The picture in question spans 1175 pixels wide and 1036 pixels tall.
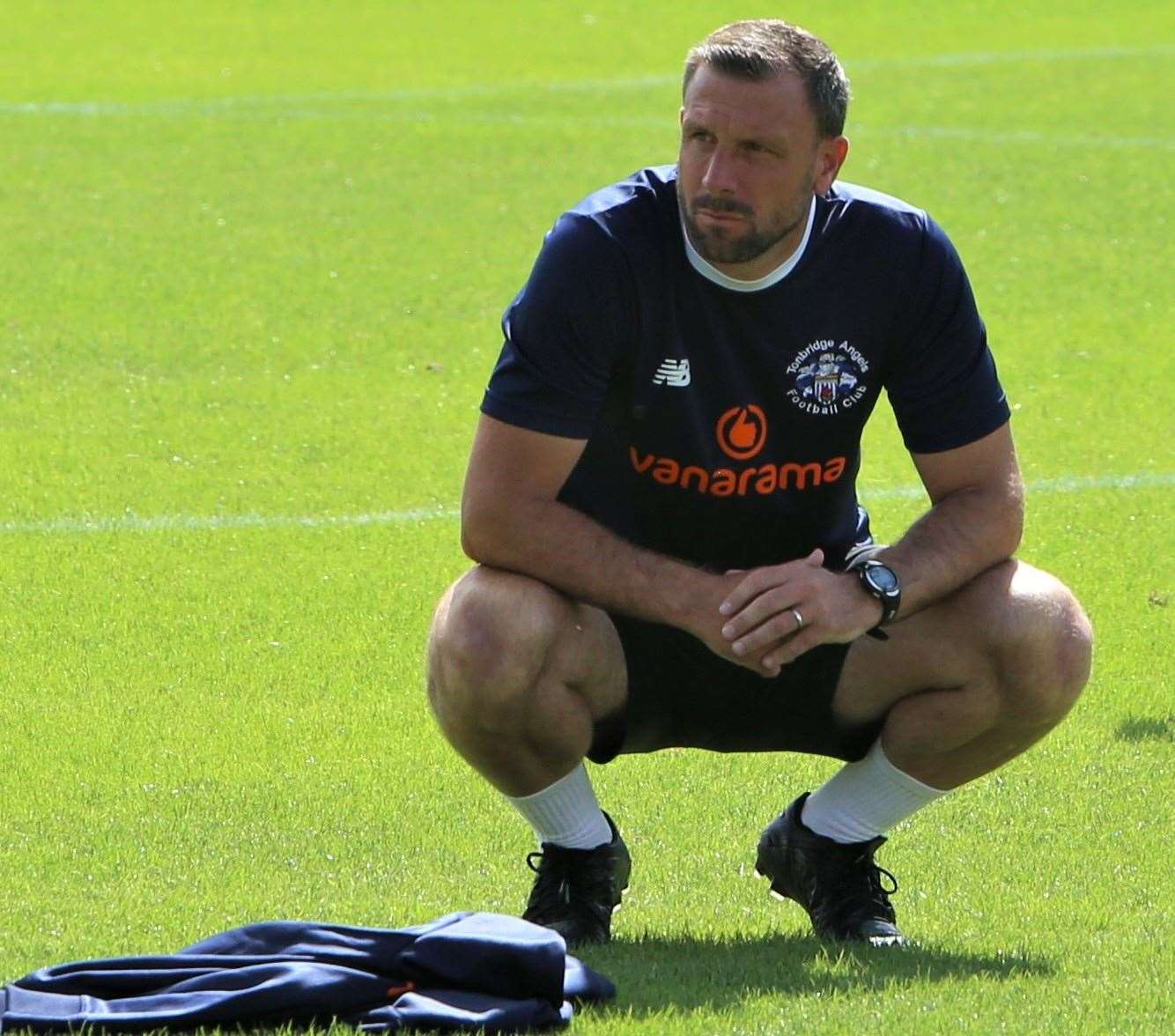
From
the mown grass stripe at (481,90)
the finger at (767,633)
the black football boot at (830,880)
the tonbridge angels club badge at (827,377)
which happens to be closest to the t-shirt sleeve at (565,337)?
the tonbridge angels club badge at (827,377)

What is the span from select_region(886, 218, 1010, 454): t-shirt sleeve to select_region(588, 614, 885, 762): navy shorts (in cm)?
48

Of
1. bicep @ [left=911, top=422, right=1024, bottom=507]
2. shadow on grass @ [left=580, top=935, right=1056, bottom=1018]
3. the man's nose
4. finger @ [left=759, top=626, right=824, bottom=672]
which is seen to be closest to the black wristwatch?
finger @ [left=759, top=626, right=824, bottom=672]

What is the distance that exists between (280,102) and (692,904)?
1183 centimetres

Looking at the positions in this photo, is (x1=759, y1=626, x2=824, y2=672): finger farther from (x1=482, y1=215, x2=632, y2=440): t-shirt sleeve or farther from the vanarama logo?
(x1=482, y1=215, x2=632, y2=440): t-shirt sleeve

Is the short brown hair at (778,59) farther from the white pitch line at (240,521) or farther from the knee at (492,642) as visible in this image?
the white pitch line at (240,521)

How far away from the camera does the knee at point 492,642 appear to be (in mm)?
4363

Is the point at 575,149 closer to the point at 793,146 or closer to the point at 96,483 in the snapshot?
the point at 96,483

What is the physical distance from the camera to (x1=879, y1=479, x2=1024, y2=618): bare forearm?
4.54 metres

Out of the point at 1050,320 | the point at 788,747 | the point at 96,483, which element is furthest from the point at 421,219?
the point at 788,747

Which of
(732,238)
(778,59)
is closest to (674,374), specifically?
(732,238)

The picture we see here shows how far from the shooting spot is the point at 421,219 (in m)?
12.7

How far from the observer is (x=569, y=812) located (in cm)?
460

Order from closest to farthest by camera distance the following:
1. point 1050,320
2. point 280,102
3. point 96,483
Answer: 1. point 96,483
2. point 1050,320
3. point 280,102

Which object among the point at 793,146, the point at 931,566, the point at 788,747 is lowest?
the point at 788,747
